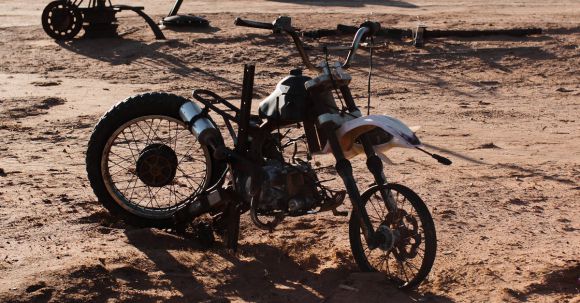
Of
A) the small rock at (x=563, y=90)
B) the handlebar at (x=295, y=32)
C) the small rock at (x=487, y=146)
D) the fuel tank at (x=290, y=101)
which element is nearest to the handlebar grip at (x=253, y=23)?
the handlebar at (x=295, y=32)

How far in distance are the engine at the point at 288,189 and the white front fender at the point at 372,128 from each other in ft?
0.63

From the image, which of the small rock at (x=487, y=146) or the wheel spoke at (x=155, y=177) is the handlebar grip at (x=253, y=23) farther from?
the small rock at (x=487, y=146)

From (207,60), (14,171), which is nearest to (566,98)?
(207,60)

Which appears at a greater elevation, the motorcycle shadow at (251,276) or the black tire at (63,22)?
the black tire at (63,22)

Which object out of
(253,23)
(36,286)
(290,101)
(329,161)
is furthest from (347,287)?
(329,161)

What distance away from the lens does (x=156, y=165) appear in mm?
6195

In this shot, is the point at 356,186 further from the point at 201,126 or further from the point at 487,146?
the point at 487,146

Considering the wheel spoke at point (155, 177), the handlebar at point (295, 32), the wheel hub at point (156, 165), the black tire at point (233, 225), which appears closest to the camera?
the handlebar at point (295, 32)

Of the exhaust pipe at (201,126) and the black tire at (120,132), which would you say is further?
the black tire at (120,132)

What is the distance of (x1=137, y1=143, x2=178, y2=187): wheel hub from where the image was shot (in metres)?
6.18

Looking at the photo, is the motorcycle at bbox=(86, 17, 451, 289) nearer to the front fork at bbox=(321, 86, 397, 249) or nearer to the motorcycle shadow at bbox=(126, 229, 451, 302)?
the front fork at bbox=(321, 86, 397, 249)

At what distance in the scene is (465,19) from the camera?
15.9 metres

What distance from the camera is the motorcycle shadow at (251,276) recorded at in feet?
17.6

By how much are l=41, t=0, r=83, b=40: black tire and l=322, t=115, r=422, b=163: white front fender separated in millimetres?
9821
